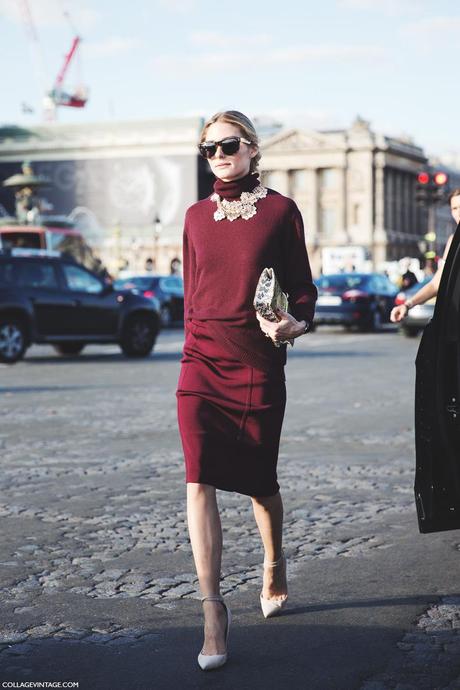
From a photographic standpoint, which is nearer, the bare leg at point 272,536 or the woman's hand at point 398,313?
the bare leg at point 272,536

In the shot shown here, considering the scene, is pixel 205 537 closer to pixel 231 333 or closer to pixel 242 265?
pixel 231 333

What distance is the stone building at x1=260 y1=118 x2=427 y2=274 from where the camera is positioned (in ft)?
399

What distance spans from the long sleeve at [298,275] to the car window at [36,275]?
15.1m

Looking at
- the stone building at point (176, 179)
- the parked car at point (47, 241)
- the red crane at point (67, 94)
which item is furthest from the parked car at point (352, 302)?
the red crane at point (67, 94)

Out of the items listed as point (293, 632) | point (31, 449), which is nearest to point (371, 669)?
point (293, 632)

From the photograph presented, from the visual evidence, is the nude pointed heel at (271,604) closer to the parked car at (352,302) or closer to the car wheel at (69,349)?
the car wheel at (69,349)

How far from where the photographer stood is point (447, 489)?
14.1 feet

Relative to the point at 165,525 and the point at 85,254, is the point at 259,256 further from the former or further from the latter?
the point at 85,254

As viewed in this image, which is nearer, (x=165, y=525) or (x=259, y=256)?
(x=259, y=256)

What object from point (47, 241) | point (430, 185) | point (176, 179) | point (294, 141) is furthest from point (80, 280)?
point (294, 141)

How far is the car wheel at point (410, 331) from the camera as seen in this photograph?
88.1 feet

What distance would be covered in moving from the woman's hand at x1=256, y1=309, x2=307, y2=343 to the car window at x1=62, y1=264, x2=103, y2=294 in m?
15.8

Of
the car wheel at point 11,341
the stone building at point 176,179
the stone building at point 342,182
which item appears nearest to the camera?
the car wheel at point 11,341

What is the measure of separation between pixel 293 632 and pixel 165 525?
1967mm
